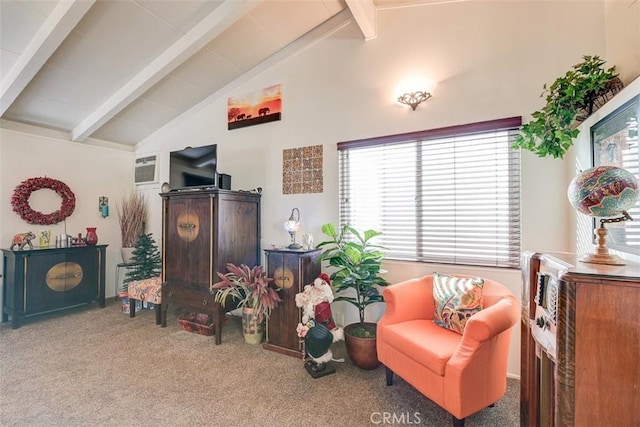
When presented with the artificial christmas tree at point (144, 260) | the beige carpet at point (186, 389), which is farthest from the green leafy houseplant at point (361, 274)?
the artificial christmas tree at point (144, 260)

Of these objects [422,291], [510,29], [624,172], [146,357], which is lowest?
[146,357]

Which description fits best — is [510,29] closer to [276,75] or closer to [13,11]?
[276,75]

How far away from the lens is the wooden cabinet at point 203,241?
2.90 m

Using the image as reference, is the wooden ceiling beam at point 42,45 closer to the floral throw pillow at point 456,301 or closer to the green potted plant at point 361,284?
the green potted plant at point 361,284

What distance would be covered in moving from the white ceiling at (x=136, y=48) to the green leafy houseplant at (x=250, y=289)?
2.15 meters

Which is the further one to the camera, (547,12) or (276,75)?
(276,75)

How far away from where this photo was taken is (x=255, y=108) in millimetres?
3506

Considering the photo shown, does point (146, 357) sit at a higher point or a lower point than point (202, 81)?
lower

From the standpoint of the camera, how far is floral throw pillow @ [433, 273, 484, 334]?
1.98 metres

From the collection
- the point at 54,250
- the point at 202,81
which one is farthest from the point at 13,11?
the point at 54,250

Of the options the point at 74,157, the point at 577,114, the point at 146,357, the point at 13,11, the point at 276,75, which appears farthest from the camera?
the point at 74,157

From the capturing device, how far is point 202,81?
3.45 meters

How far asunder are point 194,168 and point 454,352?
2.97 metres

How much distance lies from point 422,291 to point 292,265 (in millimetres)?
1133
